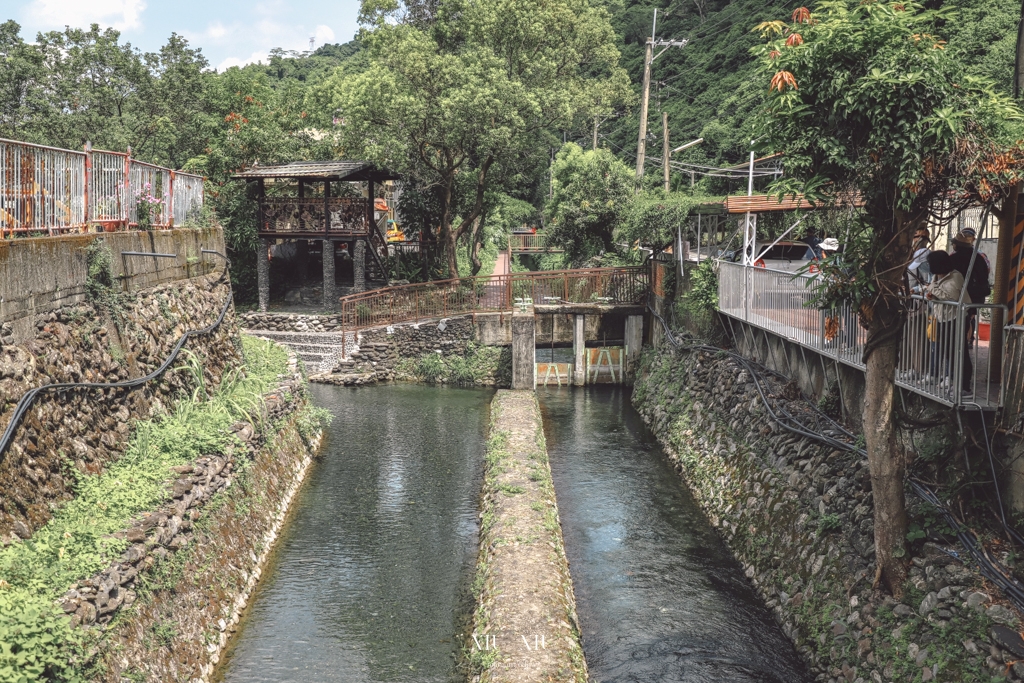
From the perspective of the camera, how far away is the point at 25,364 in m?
9.27

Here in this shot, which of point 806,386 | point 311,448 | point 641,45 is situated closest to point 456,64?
point 311,448

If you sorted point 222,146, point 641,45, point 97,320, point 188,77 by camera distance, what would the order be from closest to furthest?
point 97,320 → point 222,146 → point 188,77 → point 641,45

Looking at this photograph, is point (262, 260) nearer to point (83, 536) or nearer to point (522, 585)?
point (522, 585)

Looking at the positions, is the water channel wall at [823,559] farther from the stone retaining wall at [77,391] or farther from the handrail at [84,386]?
the handrail at [84,386]

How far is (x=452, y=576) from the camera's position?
40.9 ft

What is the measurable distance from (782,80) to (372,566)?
8.63 meters

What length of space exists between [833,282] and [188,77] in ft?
141

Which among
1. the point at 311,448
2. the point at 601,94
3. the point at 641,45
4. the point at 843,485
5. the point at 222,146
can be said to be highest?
the point at 641,45

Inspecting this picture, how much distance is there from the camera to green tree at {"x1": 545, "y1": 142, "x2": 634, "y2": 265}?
102ft

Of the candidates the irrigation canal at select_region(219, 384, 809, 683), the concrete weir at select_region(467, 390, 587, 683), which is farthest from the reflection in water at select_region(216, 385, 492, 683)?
the concrete weir at select_region(467, 390, 587, 683)

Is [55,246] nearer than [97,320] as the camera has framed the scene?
Yes

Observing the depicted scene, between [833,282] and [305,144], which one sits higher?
[305,144]

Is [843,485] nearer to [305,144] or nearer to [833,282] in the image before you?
[833,282]

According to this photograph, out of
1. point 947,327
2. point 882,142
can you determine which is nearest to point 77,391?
point 882,142
